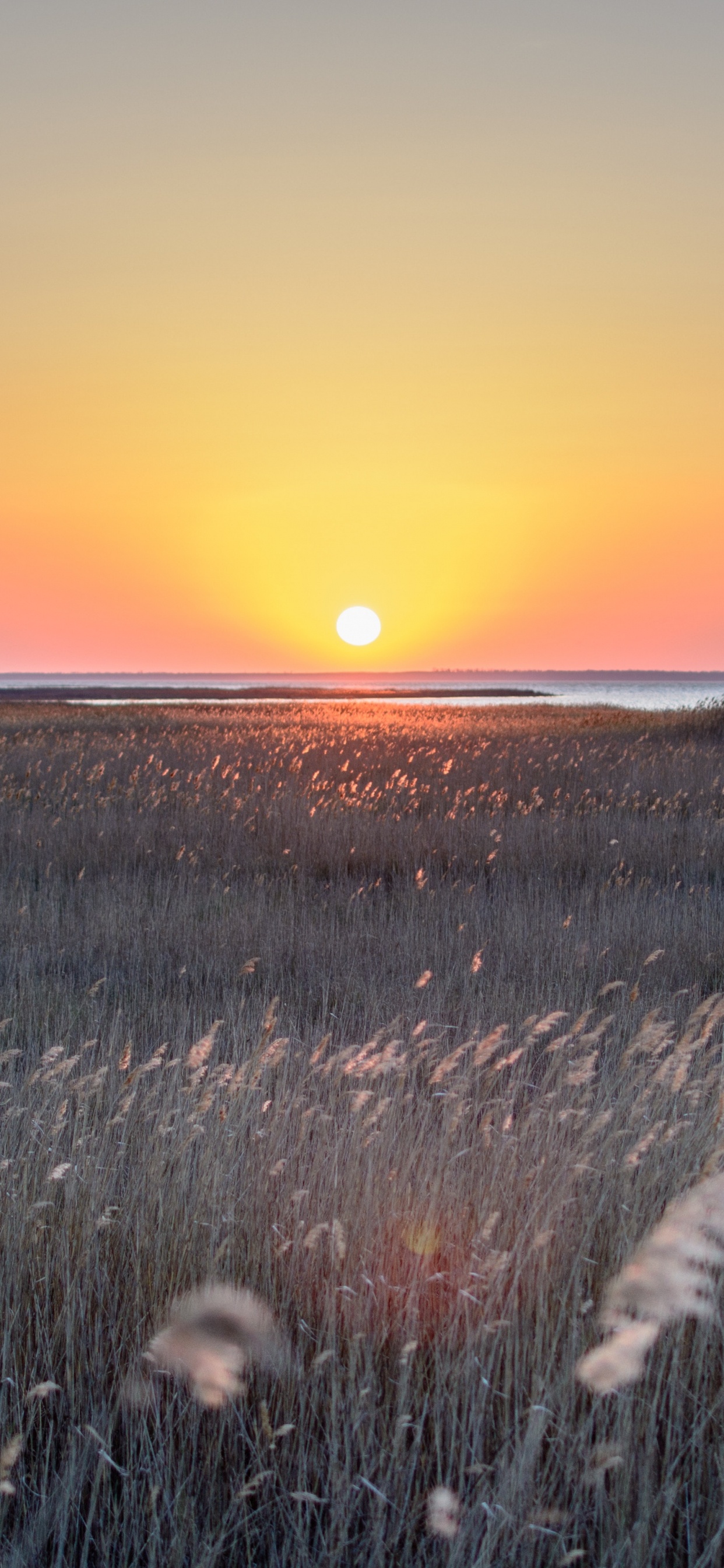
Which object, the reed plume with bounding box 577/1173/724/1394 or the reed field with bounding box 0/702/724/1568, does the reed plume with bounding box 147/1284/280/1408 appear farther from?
the reed plume with bounding box 577/1173/724/1394

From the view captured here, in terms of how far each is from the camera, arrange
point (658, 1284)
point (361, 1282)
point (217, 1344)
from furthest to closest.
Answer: point (361, 1282) < point (217, 1344) < point (658, 1284)

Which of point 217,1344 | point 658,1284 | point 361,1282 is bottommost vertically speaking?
point 361,1282

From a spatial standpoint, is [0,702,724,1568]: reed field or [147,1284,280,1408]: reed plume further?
[0,702,724,1568]: reed field

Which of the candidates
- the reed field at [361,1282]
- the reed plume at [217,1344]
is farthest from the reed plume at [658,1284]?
the reed plume at [217,1344]

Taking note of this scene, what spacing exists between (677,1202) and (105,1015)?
3928mm

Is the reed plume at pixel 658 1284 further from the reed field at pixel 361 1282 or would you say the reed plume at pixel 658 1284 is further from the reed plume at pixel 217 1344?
the reed plume at pixel 217 1344

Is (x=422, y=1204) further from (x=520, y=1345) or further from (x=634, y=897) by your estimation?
(x=634, y=897)

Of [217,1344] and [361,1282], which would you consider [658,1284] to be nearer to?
[217,1344]

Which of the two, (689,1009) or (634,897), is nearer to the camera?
(689,1009)

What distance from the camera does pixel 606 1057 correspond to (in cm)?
488

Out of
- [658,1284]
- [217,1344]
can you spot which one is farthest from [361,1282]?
[658,1284]

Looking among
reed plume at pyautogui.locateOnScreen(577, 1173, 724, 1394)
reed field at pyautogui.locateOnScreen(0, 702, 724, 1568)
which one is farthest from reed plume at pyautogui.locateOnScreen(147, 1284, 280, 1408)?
reed plume at pyautogui.locateOnScreen(577, 1173, 724, 1394)

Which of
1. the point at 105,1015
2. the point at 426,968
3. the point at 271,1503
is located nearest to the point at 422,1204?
the point at 271,1503

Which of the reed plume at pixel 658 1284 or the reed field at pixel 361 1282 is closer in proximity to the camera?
the reed plume at pixel 658 1284
